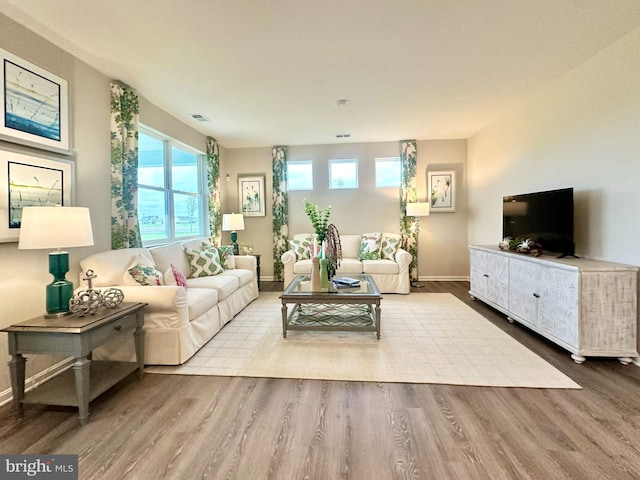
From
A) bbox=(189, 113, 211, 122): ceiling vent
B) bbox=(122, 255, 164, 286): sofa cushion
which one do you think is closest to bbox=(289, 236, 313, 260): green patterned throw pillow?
bbox=(189, 113, 211, 122): ceiling vent

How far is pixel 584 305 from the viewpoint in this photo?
236cm

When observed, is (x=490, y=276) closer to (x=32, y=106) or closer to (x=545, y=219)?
(x=545, y=219)

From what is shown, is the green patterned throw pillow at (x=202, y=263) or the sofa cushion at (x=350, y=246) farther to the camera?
the sofa cushion at (x=350, y=246)

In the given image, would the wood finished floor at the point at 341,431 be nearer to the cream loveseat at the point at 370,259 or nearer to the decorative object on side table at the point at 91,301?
→ the decorative object on side table at the point at 91,301

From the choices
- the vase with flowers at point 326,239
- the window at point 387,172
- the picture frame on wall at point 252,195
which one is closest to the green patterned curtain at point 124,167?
the vase with flowers at point 326,239

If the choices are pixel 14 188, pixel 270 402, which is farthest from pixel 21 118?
pixel 270 402

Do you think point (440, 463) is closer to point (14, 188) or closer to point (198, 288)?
point (198, 288)

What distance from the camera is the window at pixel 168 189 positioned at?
382 centimetres

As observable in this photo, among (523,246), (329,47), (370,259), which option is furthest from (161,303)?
(523,246)

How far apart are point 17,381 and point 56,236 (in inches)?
36.9

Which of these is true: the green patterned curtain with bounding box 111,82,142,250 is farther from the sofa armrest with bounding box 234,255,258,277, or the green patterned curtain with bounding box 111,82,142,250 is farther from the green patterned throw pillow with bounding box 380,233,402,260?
the green patterned throw pillow with bounding box 380,233,402,260

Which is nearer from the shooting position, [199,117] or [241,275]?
[241,275]

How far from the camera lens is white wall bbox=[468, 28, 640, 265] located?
2416 mm

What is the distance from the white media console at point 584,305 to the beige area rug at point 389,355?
12.7 inches
